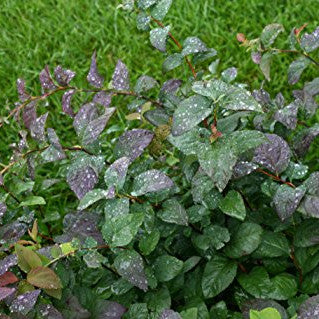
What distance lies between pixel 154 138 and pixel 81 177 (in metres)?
0.29

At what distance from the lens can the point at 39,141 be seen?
1.73m

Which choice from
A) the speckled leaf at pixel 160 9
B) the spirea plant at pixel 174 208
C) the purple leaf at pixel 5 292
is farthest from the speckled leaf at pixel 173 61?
the purple leaf at pixel 5 292

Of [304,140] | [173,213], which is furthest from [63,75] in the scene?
[304,140]

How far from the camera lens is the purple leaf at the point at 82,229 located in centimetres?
176

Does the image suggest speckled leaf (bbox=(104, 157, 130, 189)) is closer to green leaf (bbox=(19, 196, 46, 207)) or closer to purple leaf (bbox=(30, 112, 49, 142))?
purple leaf (bbox=(30, 112, 49, 142))

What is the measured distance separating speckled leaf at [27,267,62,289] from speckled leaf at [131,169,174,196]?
30 centimetres

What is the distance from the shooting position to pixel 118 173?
1625mm

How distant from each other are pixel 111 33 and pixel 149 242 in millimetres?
1999

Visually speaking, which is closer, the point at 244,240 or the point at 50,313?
the point at 50,313

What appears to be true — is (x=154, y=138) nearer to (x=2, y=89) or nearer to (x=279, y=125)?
(x=279, y=125)

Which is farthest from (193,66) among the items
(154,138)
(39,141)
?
(39,141)

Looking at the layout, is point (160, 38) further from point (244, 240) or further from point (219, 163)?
point (244, 240)

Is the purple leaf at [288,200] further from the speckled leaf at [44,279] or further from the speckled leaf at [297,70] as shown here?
the speckled leaf at [44,279]

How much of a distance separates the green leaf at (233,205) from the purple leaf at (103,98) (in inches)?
17.0
